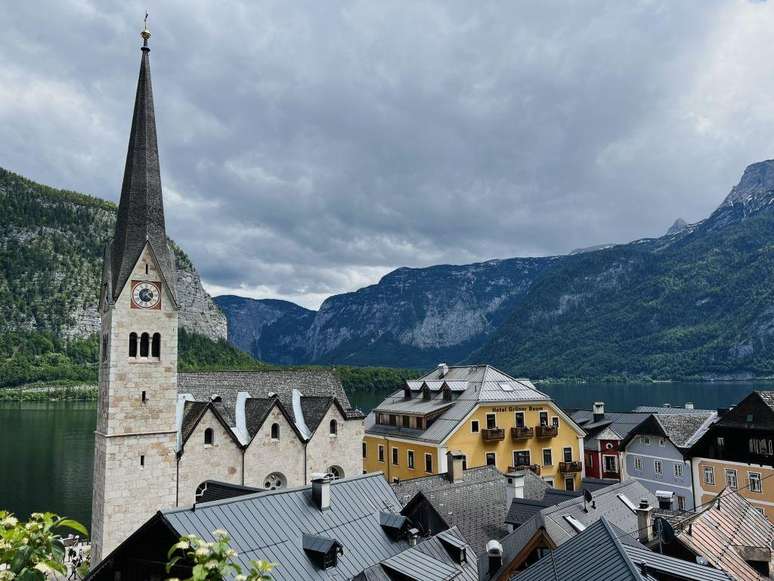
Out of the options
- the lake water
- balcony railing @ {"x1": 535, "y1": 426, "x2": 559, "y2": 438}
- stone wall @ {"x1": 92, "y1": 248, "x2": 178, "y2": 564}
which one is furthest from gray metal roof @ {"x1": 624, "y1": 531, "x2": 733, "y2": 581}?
the lake water

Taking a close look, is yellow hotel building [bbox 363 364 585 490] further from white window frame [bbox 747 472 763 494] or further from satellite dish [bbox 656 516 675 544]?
satellite dish [bbox 656 516 675 544]

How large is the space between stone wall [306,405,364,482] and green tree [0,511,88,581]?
38640 millimetres

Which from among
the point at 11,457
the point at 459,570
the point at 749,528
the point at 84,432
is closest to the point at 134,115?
the point at 459,570

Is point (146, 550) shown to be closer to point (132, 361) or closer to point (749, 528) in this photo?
point (132, 361)

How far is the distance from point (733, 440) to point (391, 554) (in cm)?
3295

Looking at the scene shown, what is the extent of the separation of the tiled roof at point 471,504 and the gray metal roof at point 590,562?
12425 mm

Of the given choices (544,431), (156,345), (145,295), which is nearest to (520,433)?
(544,431)

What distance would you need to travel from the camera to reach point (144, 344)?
117ft

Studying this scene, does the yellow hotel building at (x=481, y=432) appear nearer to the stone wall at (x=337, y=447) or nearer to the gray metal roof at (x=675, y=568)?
the stone wall at (x=337, y=447)

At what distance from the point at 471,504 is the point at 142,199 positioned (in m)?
24.9

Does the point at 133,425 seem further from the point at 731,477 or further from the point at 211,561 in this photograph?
the point at 731,477

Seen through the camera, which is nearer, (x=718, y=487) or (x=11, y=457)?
(x=718, y=487)

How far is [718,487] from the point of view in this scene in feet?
151

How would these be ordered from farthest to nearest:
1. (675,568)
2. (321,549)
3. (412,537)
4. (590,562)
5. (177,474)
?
(177,474) < (412,537) < (321,549) < (675,568) < (590,562)
